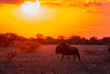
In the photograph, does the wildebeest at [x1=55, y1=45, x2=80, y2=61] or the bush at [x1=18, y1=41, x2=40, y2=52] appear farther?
the bush at [x1=18, y1=41, x2=40, y2=52]

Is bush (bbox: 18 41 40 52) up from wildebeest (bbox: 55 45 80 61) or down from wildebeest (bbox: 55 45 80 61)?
up

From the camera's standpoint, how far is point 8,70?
15.8 m

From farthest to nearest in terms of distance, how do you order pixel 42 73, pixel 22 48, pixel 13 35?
pixel 13 35 < pixel 22 48 < pixel 42 73

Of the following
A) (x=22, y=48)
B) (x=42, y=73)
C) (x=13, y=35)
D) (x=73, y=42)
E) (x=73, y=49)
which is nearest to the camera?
(x=42, y=73)

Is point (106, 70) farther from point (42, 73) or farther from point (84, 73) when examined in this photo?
point (42, 73)

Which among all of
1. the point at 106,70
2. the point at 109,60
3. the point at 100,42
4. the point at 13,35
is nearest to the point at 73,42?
the point at 100,42

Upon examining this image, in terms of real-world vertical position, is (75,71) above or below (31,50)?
below

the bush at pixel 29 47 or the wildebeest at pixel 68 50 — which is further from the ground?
the bush at pixel 29 47

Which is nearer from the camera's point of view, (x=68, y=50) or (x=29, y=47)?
(x=68, y=50)

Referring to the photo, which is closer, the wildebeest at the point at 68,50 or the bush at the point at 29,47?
the wildebeest at the point at 68,50

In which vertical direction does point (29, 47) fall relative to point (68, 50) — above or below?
above

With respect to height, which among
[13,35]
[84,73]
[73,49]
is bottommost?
[84,73]

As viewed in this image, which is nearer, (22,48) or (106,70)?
(106,70)

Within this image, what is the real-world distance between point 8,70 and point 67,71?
353 cm
